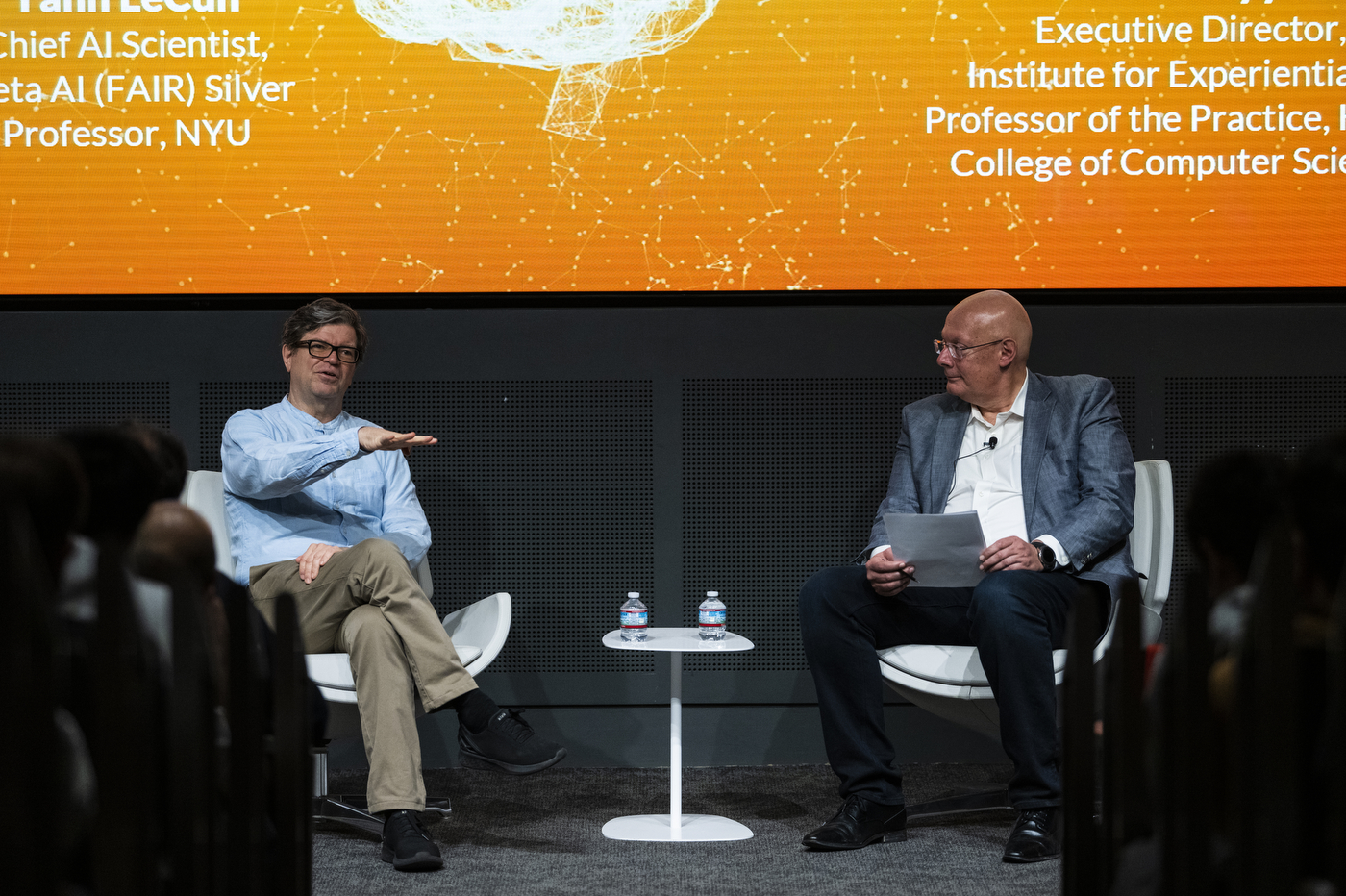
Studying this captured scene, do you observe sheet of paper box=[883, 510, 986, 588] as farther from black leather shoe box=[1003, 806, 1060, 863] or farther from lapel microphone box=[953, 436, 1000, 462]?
black leather shoe box=[1003, 806, 1060, 863]

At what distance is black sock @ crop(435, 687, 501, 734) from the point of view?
2770 mm

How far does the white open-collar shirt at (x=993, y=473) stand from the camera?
309cm

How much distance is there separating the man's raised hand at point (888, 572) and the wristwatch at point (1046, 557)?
0.29m

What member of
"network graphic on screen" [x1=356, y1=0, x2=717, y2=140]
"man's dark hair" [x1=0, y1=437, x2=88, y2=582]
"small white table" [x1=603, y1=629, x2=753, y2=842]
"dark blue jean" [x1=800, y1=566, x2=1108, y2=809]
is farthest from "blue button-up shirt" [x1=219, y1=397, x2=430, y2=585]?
"man's dark hair" [x1=0, y1=437, x2=88, y2=582]

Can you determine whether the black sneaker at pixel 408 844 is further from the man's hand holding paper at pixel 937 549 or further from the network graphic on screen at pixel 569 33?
the network graphic on screen at pixel 569 33

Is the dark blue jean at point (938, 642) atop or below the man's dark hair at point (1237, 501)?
below

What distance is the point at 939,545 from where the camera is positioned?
2.79m

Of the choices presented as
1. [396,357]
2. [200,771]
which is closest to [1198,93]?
[396,357]

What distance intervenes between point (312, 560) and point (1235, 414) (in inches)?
99.0

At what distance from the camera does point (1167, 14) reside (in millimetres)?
3486

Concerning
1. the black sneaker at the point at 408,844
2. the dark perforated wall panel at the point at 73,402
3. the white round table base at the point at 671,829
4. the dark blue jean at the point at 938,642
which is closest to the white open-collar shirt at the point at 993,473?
the dark blue jean at the point at 938,642

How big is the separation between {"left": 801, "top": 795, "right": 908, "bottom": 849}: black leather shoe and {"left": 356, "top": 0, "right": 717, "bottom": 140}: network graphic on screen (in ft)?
6.49

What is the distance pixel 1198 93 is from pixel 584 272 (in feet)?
5.76

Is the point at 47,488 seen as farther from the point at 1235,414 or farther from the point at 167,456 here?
the point at 1235,414
